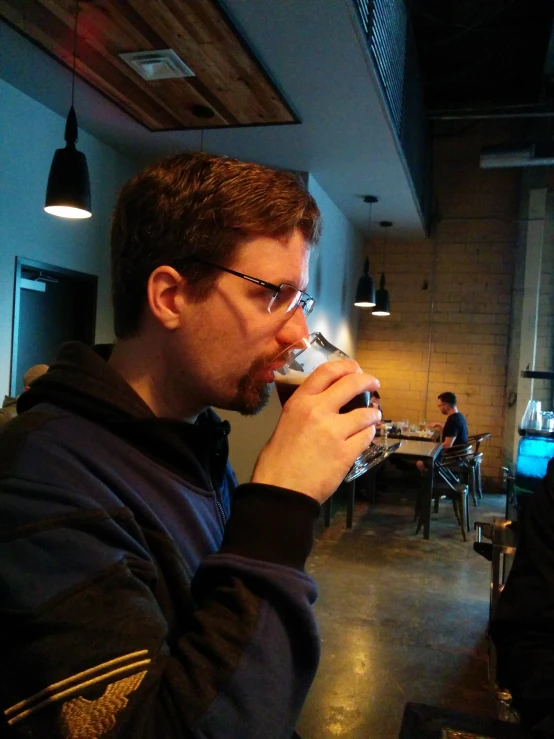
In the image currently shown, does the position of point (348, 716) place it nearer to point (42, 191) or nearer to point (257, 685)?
point (257, 685)

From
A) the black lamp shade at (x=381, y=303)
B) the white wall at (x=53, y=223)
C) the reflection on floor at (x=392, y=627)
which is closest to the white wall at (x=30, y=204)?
the white wall at (x=53, y=223)

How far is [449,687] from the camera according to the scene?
2801 mm

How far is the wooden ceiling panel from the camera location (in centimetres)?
263

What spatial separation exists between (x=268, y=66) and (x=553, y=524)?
9.50 feet

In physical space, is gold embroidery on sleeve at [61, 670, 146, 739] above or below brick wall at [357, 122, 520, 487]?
below

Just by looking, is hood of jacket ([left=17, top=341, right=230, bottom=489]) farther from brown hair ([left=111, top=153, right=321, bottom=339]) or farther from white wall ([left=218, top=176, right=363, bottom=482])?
white wall ([left=218, top=176, right=363, bottom=482])

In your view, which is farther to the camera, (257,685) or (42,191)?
(42,191)

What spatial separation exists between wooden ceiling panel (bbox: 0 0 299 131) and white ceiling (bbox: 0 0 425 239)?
0.33 ft

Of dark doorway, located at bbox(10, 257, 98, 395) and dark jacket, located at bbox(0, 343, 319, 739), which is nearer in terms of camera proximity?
dark jacket, located at bbox(0, 343, 319, 739)

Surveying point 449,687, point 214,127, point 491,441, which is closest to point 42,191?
point 214,127

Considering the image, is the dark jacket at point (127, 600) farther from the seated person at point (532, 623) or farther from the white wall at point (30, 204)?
the white wall at point (30, 204)

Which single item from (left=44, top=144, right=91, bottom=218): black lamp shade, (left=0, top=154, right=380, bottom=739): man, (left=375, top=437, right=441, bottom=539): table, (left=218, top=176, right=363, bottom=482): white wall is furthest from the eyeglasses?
(left=375, top=437, right=441, bottom=539): table

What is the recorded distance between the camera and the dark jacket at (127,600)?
543 millimetres

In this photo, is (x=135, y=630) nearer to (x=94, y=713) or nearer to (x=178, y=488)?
(x=94, y=713)
